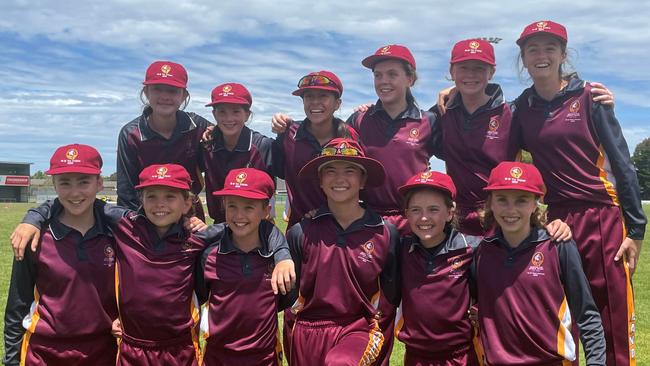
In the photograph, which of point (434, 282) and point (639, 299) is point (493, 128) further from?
point (639, 299)

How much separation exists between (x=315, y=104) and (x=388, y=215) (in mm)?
1148

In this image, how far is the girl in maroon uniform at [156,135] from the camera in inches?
224

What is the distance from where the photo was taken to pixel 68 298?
4.57 meters

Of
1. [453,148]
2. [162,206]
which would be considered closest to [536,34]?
[453,148]

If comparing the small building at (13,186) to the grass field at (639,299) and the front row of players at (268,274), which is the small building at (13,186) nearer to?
the grass field at (639,299)

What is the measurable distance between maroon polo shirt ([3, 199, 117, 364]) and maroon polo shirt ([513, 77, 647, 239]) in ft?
11.3

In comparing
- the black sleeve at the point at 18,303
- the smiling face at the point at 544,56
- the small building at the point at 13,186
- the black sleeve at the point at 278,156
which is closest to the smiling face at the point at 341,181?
the black sleeve at the point at 278,156

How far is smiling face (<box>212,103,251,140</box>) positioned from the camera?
5.73m

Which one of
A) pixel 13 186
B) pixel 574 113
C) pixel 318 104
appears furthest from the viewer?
pixel 13 186

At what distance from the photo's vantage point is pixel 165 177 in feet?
15.6

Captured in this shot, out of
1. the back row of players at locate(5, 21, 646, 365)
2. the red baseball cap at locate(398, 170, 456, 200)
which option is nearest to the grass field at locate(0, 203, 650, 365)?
the back row of players at locate(5, 21, 646, 365)

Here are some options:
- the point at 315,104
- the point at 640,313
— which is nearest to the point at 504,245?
the point at 315,104

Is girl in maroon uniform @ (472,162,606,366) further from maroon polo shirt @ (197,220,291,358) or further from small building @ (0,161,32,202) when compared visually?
small building @ (0,161,32,202)

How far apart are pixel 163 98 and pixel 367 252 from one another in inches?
95.6
